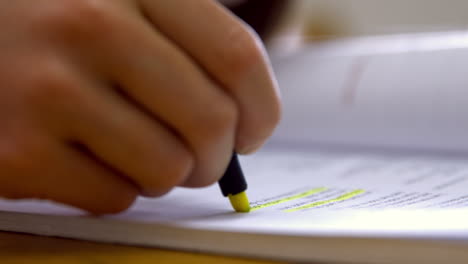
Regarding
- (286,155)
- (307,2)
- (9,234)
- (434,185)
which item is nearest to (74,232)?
(9,234)

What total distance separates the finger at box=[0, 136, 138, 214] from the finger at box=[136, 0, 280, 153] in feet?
0.24

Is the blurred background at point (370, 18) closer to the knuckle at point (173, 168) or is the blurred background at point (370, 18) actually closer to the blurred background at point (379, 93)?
the blurred background at point (379, 93)

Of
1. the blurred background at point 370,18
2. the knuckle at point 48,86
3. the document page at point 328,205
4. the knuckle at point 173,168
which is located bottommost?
the blurred background at point 370,18

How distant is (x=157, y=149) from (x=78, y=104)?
4 centimetres

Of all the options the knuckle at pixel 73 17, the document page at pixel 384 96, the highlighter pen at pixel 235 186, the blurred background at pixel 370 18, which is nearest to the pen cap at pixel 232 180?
the highlighter pen at pixel 235 186

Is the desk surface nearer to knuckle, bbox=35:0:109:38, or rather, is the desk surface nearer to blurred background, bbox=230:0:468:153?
knuckle, bbox=35:0:109:38

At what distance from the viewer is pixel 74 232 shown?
327 millimetres

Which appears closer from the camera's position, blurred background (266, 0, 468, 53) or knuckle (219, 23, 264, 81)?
knuckle (219, 23, 264, 81)

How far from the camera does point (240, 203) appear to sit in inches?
13.6

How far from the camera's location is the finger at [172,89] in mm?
294

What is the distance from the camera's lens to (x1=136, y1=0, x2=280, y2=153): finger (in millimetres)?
309

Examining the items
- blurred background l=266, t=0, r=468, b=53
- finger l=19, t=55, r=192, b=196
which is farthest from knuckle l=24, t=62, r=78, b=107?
blurred background l=266, t=0, r=468, b=53


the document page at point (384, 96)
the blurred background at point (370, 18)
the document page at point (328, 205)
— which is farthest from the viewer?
the blurred background at point (370, 18)

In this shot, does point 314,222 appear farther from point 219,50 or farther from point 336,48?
point 336,48
